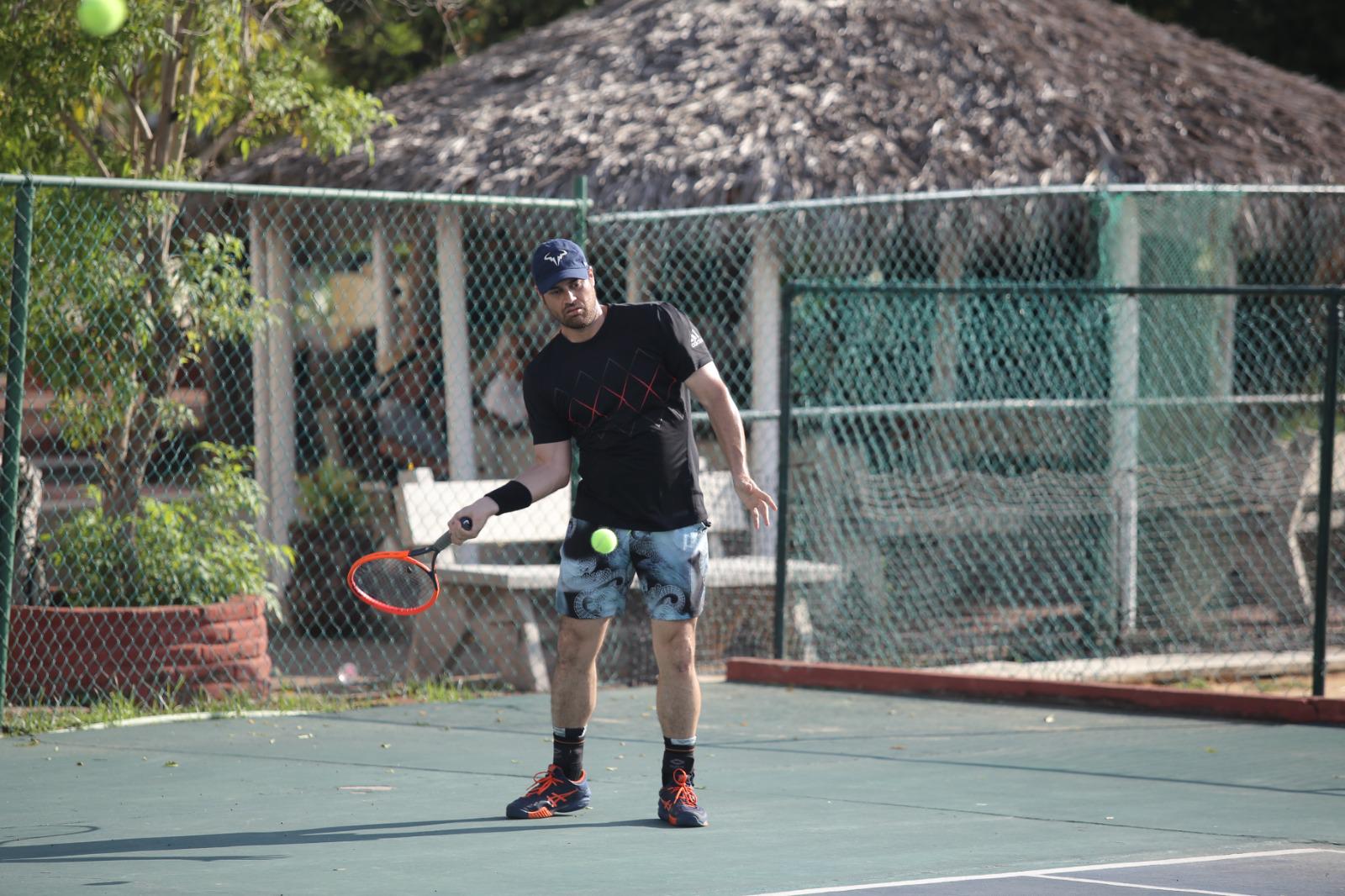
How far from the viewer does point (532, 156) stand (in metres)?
12.7

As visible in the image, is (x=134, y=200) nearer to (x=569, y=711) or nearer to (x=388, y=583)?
(x=388, y=583)

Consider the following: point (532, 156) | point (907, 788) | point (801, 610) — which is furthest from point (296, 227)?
point (907, 788)

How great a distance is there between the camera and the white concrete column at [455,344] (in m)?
12.5

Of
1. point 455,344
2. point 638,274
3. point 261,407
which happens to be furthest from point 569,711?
point 261,407

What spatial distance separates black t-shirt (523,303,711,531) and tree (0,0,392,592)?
3440mm

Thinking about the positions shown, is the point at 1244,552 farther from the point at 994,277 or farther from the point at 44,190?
the point at 44,190

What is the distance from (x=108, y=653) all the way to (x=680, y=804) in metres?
3.63

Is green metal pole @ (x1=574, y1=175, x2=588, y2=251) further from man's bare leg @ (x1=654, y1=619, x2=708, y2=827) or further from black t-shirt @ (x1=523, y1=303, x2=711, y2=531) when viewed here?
man's bare leg @ (x1=654, y1=619, x2=708, y2=827)

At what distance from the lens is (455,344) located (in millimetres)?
12719

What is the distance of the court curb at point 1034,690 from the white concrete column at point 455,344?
10.3 ft

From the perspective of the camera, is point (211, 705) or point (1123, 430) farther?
point (1123, 430)

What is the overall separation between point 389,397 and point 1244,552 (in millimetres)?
6307

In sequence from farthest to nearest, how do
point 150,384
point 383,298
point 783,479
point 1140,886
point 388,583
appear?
point 383,298, point 388,583, point 783,479, point 150,384, point 1140,886

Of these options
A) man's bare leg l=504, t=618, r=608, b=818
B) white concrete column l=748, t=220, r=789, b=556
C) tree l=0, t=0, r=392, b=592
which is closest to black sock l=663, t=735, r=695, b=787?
man's bare leg l=504, t=618, r=608, b=818
